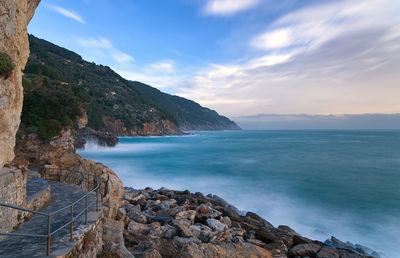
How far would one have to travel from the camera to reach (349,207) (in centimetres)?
1441

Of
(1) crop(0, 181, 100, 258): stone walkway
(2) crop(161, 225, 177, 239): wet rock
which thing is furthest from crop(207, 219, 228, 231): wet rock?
(1) crop(0, 181, 100, 258): stone walkway

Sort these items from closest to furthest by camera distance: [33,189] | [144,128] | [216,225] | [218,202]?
[33,189] → [216,225] → [218,202] → [144,128]

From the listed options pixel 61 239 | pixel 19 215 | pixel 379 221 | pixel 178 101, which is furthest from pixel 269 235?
pixel 178 101

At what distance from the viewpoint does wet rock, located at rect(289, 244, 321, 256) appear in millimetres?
7286

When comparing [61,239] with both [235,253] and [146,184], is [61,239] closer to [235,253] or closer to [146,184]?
[235,253]

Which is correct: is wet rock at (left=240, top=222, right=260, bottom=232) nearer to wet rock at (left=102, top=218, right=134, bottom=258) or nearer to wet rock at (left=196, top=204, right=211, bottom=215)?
wet rock at (left=196, top=204, right=211, bottom=215)

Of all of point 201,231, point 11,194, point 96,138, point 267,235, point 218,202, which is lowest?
point 218,202

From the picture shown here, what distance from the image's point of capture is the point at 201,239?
7.47m

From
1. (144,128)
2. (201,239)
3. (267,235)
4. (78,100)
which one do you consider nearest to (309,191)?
(267,235)

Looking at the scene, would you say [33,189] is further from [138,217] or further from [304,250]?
[304,250]

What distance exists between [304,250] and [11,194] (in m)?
8.62

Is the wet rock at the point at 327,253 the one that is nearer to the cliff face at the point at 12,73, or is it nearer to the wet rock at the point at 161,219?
the wet rock at the point at 161,219

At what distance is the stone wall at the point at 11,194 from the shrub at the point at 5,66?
237cm

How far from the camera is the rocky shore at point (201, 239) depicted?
5828 mm
